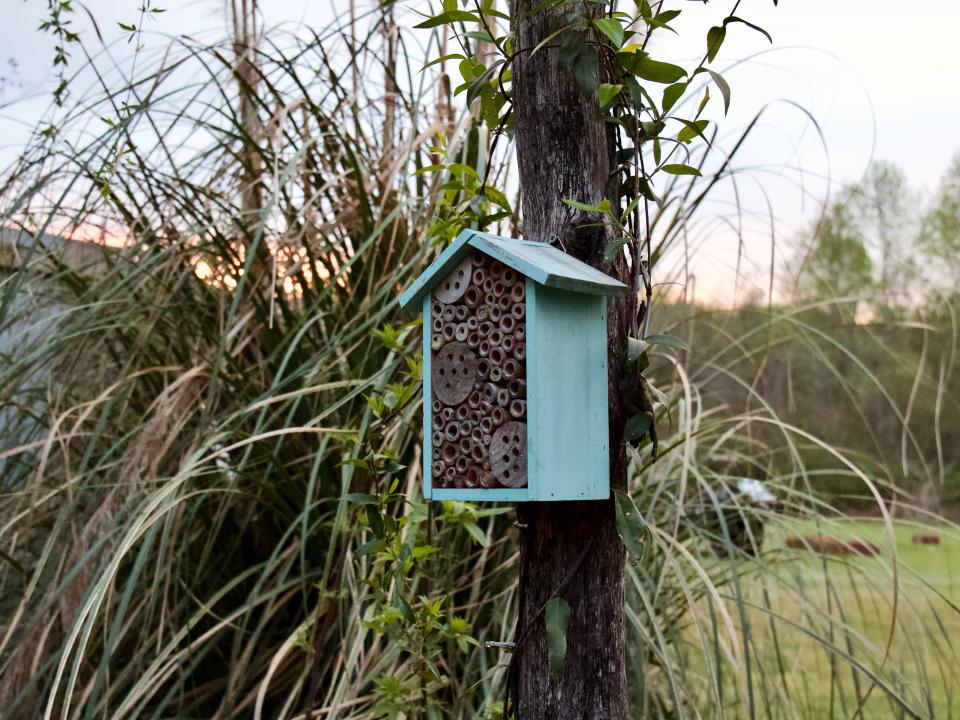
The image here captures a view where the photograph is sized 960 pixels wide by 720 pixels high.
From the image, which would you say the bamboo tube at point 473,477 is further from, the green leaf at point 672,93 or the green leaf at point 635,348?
the green leaf at point 672,93

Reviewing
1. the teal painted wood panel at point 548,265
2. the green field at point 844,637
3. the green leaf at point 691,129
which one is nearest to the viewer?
the teal painted wood panel at point 548,265

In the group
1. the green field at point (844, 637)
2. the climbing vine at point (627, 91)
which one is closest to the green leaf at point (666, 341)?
the climbing vine at point (627, 91)

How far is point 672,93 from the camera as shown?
123 centimetres

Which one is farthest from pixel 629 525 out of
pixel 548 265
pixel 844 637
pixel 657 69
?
pixel 844 637

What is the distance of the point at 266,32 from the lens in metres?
2.58

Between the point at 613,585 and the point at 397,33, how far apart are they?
1.79 meters

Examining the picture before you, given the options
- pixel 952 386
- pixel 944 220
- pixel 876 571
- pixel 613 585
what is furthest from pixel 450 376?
pixel 944 220

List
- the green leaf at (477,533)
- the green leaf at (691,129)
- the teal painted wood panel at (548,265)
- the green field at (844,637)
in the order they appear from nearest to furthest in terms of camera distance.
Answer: the teal painted wood panel at (548,265) → the green leaf at (691,129) → the green leaf at (477,533) → the green field at (844,637)

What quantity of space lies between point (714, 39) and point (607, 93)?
0.16 m

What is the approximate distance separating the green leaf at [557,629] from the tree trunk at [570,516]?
18 mm

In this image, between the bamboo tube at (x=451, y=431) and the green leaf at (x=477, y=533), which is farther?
the green leaf at (x=477, y=533)

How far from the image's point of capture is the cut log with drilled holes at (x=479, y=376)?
1202 mm

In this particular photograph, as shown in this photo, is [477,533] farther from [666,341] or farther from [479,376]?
[666,341]

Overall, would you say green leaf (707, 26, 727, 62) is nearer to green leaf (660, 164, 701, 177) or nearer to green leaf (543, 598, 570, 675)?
green leaf (660, 164, 701, 177)
